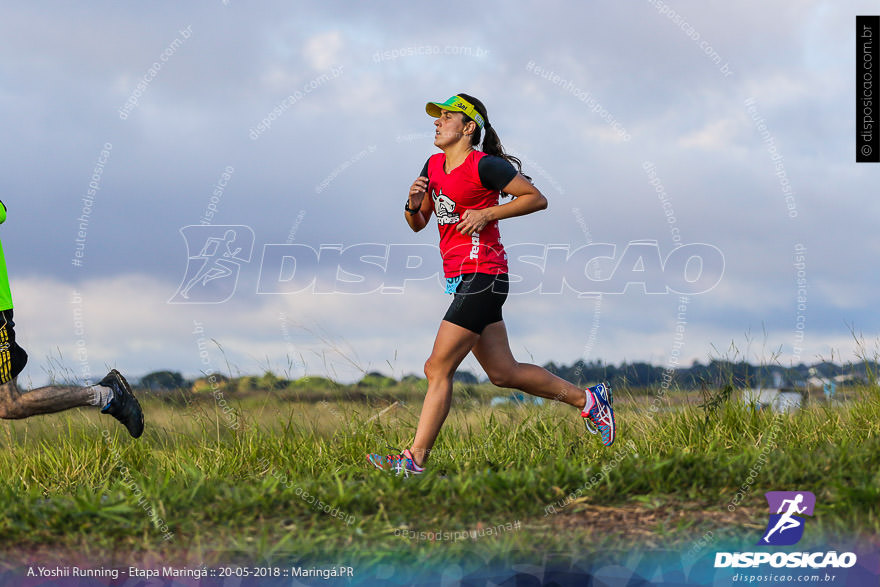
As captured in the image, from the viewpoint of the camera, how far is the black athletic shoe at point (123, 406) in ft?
21.9

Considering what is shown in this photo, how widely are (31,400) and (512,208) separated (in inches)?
157

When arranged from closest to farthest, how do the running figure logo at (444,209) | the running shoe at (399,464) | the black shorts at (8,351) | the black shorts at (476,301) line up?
the running shoe at (399,464), the black shorts at (476,301), the running figure logo at (444,209), the black shorts at (8,351)

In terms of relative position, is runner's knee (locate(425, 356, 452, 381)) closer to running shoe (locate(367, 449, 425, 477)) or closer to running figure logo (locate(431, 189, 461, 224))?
running shoe (locate(367, 449, 425, 477))

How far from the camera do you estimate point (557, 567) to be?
162 inches

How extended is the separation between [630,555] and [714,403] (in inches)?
120

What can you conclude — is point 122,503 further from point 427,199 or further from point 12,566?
point 427,199

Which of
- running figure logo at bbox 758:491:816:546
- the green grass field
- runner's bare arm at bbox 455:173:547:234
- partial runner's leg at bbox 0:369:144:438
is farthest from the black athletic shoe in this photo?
running figure logo at bbox 758:491:816:546

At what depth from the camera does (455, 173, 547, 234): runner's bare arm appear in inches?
223

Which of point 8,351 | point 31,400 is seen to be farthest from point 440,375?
point 8,351

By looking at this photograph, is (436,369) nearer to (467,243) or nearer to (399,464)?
(399,464)

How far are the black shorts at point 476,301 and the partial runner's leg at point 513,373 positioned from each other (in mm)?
234

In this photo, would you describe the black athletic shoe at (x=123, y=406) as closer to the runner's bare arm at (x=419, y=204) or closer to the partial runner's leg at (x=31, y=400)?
the partial runner's leg at (x=31, y=400)

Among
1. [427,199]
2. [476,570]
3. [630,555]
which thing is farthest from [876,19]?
[476,570]

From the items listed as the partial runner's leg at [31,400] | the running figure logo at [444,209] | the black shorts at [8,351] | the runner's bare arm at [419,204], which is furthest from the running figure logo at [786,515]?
the black shorts at [8,351]
